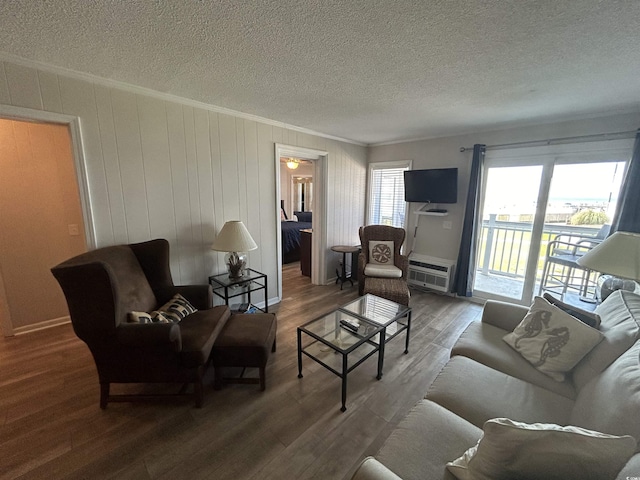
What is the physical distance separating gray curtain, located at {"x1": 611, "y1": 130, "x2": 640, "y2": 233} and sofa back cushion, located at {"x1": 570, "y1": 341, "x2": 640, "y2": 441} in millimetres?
2182

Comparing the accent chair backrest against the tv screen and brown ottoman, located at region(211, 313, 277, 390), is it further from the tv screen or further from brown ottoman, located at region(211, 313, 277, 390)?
the tv screen

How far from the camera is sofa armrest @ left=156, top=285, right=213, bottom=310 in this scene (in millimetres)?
2334

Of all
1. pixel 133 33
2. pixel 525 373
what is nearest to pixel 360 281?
pixel 525 373

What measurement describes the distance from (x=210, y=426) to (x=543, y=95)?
3.70 m

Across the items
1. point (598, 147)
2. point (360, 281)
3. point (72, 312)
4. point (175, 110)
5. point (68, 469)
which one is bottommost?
point (68, 469)

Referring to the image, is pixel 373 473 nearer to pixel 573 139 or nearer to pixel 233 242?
pixel 233 242

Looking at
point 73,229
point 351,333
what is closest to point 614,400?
point 351,333

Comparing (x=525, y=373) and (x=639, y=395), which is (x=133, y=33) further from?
(x=525, y=373)

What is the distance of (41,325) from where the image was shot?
280 centimetres

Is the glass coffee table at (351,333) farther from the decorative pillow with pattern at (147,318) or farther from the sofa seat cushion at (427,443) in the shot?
the decorative pillow with pattern at (147,318)

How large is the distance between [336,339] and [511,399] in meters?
1.12

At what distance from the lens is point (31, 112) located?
1.87 meters

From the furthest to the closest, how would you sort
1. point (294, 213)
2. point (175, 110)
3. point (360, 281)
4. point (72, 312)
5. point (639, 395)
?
point (294, 213), point (360, 281), point (175, 110), point (72, 312), point (639, 395)

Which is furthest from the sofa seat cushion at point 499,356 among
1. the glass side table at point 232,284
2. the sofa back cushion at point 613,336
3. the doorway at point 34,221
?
the doorway at point 34,221
